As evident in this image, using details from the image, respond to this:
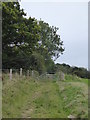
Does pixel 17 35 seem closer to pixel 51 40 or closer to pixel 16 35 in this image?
pixel 16 35

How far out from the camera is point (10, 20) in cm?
2448

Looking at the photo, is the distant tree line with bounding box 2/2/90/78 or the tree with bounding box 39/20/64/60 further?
the tree with bounding box 39/20/64/60

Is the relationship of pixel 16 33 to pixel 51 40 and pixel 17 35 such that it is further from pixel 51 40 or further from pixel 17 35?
pixel 51 40

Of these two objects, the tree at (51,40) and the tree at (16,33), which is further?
the tree at (51,40)

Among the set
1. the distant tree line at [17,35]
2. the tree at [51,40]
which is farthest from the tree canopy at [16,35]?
the tree at [51,40]

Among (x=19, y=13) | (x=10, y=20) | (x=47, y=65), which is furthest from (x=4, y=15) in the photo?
(x=47, y=65)

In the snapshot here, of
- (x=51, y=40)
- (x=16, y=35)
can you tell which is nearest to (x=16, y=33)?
(x=16, y=35)

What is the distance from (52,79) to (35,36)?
6528 millimetres

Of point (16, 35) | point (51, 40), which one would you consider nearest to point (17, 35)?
point (16, 35)

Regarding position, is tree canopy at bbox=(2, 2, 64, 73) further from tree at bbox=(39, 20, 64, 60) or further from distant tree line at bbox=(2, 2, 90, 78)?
tree at bbox=(39, 20, 64, 60)

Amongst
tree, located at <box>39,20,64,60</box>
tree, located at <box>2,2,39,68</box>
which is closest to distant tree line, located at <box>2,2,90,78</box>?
tree, located at <box>2,2,39,68</box>

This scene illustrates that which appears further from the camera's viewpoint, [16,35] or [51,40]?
[51,40]

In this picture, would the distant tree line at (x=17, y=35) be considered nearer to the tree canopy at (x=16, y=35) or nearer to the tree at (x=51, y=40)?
the tree canopy at (x=16, y=35)

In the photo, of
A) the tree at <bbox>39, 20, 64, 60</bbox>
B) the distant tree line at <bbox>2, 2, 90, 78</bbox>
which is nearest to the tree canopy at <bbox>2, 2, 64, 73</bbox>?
the distant tree line at <bbox>2, 2, 90, 78</bbox>
